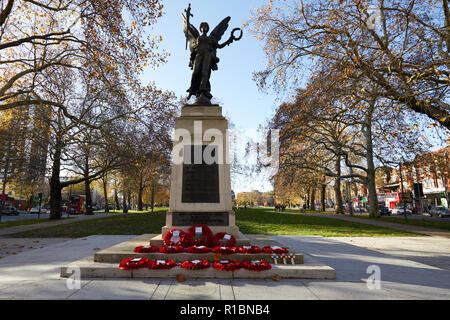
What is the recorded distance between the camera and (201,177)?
22.8ft

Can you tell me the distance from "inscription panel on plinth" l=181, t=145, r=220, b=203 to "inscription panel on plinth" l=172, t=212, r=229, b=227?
14.2 inches

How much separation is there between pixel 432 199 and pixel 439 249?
61.1 m

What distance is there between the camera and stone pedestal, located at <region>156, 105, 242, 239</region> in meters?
6.56

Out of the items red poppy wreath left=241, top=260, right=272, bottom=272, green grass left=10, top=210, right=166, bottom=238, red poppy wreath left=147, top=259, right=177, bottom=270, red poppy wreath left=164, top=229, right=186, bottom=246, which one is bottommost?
green grass left=10, top=210, right=166, bottom=238

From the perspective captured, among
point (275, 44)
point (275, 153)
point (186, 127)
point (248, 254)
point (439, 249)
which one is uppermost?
point (275, 44)

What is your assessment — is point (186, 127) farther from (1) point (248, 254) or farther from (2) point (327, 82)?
(2) point (327, 82)

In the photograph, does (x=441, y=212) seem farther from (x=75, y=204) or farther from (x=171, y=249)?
(x=75, y=204)

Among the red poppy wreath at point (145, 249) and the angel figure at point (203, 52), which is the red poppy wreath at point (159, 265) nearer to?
the red poppy wreath at point (145, 249)

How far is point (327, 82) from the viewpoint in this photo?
10.6 metres

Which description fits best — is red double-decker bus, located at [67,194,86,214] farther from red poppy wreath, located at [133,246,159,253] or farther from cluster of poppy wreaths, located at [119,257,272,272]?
cluster of poppy wreaths, located at [119,257,272,272]

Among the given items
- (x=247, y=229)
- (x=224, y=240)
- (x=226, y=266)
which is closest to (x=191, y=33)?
(x=224, y=240)

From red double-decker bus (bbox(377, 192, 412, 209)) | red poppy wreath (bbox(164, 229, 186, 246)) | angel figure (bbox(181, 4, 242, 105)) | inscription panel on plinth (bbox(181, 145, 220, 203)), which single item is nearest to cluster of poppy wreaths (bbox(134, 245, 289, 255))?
red poppy wreath (bbox(164, 229, 186, 246))

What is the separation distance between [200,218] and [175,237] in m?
0.86
